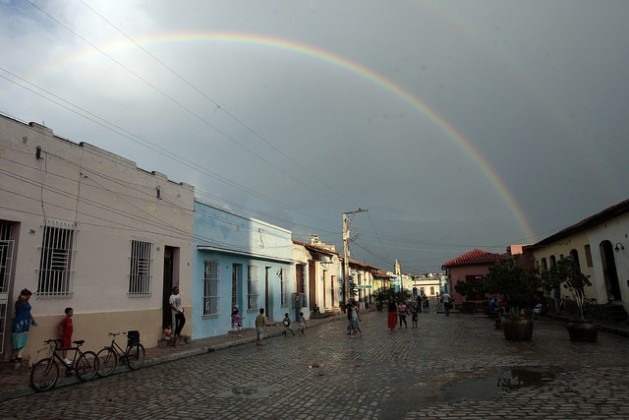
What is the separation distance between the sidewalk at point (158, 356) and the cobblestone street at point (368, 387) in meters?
0.29

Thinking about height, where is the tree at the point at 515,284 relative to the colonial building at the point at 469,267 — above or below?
below

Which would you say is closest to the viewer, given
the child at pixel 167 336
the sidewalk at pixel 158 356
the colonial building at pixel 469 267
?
the sidewalk at pixel 158 356

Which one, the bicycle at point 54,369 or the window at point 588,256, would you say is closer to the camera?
the bicycle at point 54,369

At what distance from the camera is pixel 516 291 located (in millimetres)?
15906

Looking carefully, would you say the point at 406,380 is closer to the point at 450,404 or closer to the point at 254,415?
the point at 450,404

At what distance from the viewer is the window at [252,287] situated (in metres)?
22.1

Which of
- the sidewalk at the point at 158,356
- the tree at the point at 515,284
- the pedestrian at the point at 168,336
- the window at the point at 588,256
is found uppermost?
the window at the point at 588,256

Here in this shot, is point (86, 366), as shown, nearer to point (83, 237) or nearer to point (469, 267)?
point (83, 237)

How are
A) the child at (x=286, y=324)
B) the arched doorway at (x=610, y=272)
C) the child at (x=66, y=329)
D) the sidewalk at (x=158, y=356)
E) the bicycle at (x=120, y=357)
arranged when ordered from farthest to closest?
the arched doorway at (x=610, y=272)
the child at (x=286, y=324)
the child at (x=66, y=329)
the bicycle at (x=120, y=357)
the sidewalk at (x=158, y=356)

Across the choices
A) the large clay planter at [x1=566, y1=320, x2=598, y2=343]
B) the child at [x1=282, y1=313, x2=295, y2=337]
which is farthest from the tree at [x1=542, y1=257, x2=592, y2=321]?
the child at [x1=282, y1=313, x2=295, y2=337]

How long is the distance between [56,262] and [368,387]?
8779mm

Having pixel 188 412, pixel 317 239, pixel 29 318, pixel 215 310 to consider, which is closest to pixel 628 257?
pixel 215 310

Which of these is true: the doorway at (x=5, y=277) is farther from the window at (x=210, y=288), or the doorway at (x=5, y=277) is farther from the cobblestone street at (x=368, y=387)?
the window at (x=210, y=288)

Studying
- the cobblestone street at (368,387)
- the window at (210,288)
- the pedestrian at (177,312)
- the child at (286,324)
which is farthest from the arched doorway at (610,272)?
the pedestrian at (177,312)
